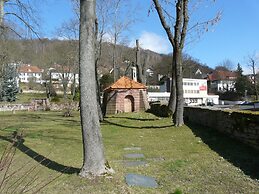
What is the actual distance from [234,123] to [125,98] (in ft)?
76.5

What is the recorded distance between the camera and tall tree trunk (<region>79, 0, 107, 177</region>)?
705 cm

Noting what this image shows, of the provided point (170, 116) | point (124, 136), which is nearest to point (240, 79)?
point (170, 116)

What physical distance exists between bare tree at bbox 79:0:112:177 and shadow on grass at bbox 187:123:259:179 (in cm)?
344

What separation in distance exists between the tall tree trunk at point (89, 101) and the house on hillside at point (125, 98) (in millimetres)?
27173

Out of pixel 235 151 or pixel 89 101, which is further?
pixel 235 151

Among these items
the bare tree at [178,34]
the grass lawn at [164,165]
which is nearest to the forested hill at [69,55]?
the bare tree at [178,34]

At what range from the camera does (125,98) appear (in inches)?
1389

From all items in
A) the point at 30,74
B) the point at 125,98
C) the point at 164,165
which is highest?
the point at 30,74

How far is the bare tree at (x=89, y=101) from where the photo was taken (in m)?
7.05

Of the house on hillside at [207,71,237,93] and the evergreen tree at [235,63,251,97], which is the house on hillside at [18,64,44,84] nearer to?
the evergreen tree at [235,63,251,97]

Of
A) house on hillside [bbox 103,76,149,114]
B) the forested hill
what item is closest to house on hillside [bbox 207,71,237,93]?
the forested hill

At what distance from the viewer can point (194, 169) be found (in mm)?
8117

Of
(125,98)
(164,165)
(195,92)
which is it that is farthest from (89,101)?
(195,92)

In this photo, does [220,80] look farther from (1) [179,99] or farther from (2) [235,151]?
(2) [235,151]
